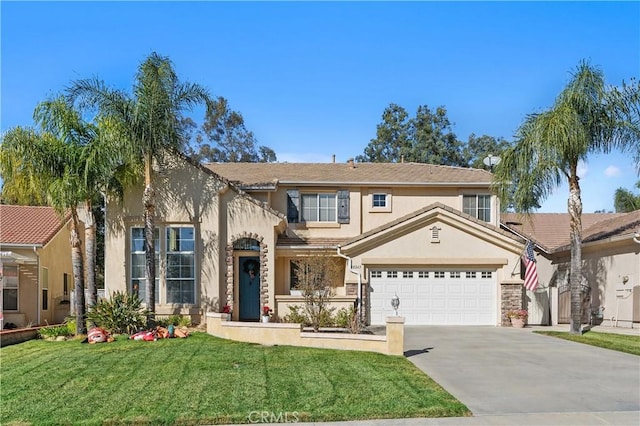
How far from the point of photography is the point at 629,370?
12938mm

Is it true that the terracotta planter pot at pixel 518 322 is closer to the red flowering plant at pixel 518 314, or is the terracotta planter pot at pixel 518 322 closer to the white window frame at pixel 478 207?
the red flowering plant at pixel 518 314

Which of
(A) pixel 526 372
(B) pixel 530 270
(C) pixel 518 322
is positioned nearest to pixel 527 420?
(A) pixel 526 372

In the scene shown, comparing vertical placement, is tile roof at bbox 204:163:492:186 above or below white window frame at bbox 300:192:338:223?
above

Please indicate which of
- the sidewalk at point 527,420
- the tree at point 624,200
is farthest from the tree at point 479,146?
the sidewalk at point 527,420

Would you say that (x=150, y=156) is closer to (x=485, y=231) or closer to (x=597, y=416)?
(x=485, y=231)

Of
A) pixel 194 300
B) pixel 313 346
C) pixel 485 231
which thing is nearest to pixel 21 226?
pixel 194 300

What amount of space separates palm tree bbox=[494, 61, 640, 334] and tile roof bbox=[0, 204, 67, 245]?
1627cm

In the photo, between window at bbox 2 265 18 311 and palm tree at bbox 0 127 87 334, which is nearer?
palm tree at bbox 0 127 87 334

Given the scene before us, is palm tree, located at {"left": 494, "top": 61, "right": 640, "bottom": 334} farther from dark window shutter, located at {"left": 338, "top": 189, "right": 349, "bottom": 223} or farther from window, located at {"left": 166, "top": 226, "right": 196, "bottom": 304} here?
window, located at {"left": 166, "top": 226, "right": 196, "bottom": 304}

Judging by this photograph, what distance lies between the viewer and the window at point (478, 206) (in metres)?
25.4

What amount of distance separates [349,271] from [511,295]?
5.77m

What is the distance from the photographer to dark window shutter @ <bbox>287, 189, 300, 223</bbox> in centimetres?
2469

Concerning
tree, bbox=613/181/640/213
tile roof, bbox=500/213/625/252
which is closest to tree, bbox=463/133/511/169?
tree, bbox=613/181/640/213

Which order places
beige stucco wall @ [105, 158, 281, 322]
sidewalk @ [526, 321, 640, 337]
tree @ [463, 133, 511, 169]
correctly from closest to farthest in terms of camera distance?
sidewalk @ [526, 321, 640, 337] < beige stucco wall @ [105, 158, 281, 322] < tree @ [463, 133, 511, 169]
